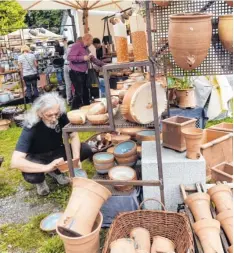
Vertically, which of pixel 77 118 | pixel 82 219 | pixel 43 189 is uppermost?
pixel 77 118

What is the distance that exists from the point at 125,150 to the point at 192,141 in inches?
29.8

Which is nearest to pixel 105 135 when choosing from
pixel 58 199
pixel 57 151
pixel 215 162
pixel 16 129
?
pixel 57 151

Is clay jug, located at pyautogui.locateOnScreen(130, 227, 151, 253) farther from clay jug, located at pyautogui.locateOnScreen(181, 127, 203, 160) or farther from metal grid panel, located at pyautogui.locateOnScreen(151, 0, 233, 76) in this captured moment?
metal grid panel, located at pyautogui.locateOnScreen(151, 0, 233, 76)

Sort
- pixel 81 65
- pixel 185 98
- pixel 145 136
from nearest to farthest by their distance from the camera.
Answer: pixel 145 136 → pixel 185 98 → pixel 81 65

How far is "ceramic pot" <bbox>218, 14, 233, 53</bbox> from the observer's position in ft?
6.55

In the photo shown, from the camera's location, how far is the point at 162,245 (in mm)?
2172

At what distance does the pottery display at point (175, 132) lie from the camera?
8.57 ft

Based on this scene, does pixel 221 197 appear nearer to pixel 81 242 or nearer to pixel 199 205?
pixel 199 205

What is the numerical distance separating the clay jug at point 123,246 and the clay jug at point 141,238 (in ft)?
0.26

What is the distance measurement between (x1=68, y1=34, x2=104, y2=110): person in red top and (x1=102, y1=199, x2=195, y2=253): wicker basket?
13.5 feet

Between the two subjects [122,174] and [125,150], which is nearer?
[122,174]

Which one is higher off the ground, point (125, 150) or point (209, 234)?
point (125, 150)

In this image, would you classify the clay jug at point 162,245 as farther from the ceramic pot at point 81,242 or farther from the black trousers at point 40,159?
the black trousers at point 40,159

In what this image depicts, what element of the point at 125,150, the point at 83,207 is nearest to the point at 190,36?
the point at 83,207
